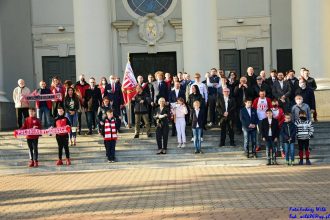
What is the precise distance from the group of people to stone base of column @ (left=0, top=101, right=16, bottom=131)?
Answer: 7.29 feet

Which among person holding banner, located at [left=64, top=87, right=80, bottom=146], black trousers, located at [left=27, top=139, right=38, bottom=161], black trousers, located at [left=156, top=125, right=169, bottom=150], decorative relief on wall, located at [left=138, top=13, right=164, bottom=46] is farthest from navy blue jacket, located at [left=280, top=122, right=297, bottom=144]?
decorative relief on wall, located at [left=138, top=13, right=164, bottom=46]

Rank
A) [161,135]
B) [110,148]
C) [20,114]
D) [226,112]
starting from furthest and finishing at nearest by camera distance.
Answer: [20,114]
[226,112]
[161,135]
[110,148]

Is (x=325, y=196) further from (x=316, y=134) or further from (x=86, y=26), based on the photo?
(x=86, y=26)

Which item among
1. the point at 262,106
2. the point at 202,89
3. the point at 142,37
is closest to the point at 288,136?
the point at 262,106

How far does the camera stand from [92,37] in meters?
22.4

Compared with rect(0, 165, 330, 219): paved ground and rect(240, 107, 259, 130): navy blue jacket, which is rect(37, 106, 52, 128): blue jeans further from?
rect(240, 107, 259, 130): navy blue jacket

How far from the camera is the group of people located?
17.4m

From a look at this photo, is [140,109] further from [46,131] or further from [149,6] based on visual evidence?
[149,6]

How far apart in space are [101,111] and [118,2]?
9.92m

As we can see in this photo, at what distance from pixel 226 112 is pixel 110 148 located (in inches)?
143

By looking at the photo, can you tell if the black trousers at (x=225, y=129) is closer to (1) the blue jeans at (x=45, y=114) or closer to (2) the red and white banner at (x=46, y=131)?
(2) the red and white banner at (x=46, y=131)

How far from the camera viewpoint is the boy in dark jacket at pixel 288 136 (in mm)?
16859

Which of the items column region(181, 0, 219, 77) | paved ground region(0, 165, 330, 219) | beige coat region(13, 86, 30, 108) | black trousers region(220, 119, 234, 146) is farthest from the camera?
column region(181, 0, 219, 77)

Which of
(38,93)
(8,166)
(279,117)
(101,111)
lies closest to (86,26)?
(38,93)
